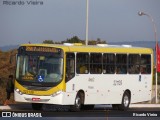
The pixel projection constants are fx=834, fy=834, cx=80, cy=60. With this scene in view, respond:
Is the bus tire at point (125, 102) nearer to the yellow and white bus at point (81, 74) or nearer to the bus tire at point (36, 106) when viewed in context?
the yellow and white bus at point (81, 74)

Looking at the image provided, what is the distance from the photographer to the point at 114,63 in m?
39.5

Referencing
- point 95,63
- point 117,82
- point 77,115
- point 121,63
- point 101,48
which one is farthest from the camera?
point 117,82

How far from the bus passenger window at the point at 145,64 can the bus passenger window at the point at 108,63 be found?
2371 millimetres

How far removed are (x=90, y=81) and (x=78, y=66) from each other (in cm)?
148

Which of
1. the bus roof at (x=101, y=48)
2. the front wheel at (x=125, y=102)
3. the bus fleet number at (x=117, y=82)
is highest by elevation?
the bus roof at (x=101, y=48)

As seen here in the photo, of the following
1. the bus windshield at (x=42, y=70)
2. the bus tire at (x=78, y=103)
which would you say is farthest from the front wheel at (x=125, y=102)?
the bus windshield at (x=42, y=70)

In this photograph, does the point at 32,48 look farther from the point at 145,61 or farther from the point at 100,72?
the point at 145,61

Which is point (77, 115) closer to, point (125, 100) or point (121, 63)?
point (121, 63)

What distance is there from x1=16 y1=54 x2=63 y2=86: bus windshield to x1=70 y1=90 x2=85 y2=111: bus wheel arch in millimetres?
1676

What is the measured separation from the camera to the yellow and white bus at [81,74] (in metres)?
36.2

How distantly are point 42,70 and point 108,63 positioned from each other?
4314 mm

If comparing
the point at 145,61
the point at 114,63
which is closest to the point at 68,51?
the point at 114,63

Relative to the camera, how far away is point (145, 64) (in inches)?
1642

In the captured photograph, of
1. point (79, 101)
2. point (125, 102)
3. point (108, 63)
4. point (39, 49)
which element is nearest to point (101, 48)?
point (108, 63)
